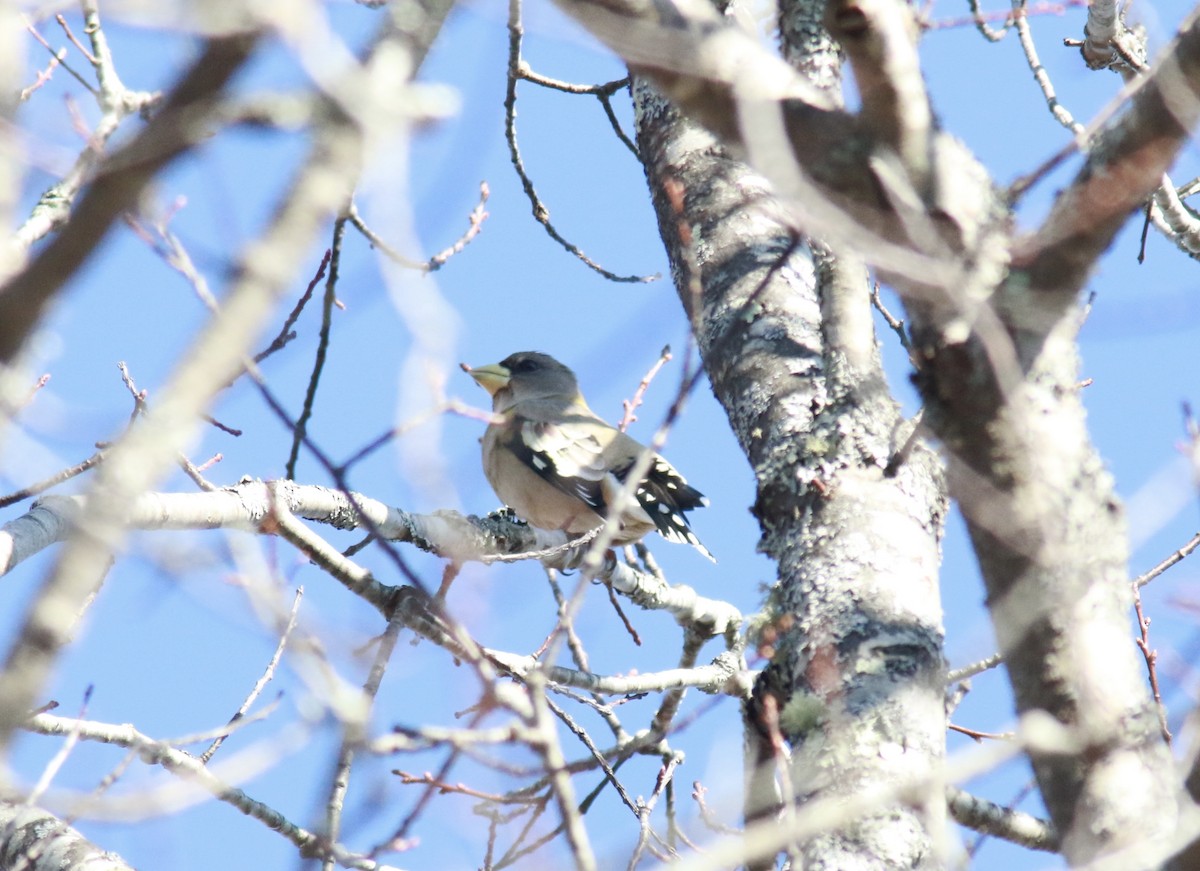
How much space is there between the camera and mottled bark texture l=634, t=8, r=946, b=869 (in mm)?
2906

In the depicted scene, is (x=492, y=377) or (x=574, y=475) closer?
(x=574, y=475)

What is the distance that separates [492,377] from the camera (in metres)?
9.26

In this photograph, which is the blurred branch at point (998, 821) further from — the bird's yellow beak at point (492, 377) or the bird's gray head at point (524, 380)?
the bird's yellow beak at point (492, 377)

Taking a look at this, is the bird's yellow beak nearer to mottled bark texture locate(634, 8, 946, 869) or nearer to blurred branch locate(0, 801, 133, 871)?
mottled bark texture locate(634, 8, 946, 869)

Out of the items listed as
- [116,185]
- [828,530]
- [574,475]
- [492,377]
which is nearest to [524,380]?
[492,377]

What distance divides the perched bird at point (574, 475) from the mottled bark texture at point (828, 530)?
101 inches

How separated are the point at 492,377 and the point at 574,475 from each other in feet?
6.52

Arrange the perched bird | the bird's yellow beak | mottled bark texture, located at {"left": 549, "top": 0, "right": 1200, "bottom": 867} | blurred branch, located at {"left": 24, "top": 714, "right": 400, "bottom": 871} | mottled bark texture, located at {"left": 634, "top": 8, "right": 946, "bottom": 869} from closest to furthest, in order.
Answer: mottled bark texture, located at {"left": 549, "top": 0, "right": 1200, "bottom": 867}
mottled bark texture, located at {"left": 634, "top": 8, "right": 946, "bottom": 869}
blurred branch, located at {"left": 24, "top": 714, "right": 400, "bottom": 871}
the perched bird
the bird's yellow beak


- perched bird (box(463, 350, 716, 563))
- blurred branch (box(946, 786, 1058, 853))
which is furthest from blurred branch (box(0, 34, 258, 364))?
perched bird (box(463, 350, 716, 563))

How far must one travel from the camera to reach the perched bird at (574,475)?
7.04 metres

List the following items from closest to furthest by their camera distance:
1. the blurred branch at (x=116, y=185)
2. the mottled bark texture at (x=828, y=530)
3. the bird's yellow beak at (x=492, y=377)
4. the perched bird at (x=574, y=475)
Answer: the blurred branch at (x=116, y=185) < the mottled bark texture at (x=828, y=530) < the perched bird at (x=574, y=475) < the bird's yellow beak at (x=492, y=377)

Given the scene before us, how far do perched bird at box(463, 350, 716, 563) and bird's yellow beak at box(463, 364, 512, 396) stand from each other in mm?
583

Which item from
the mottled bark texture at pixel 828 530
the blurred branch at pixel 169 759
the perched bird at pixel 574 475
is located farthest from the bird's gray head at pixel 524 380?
the blurred branch at pixel 169 759

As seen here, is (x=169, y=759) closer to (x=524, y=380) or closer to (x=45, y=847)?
(x=45, y=847)
